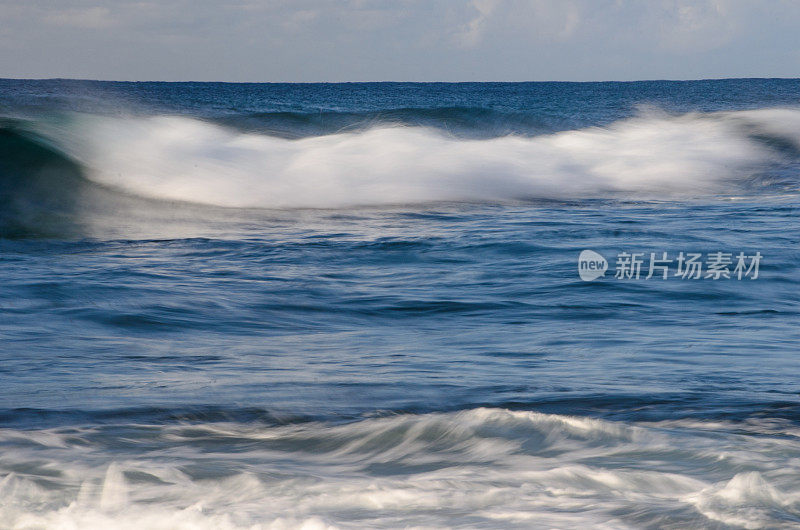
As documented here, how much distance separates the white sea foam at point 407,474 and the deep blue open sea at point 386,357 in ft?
0.04

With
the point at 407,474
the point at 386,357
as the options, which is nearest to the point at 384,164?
the point at 386,357

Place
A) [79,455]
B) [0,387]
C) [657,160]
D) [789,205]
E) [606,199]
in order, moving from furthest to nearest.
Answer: [657,160]
[606,199]
[789,205]
[0,387]
[79,455]

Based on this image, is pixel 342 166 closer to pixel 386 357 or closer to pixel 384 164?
pixel 384 164

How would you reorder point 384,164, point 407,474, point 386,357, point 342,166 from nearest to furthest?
point 407,474, point 386,357, point 342,166, point 384,164

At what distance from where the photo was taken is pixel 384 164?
15.4 metres

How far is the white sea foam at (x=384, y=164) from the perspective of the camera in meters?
13.1

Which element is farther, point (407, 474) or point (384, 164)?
point (384, 164)

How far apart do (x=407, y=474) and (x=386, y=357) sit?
1.66 metres

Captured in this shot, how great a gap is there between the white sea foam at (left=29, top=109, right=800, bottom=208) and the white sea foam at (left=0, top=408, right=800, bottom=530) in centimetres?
875

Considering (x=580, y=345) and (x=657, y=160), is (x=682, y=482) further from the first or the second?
(x=657, y=160)

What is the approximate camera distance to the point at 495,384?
4312 millimetres

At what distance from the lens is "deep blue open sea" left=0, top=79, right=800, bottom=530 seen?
304 centimetres

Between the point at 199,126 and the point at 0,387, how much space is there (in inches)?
564

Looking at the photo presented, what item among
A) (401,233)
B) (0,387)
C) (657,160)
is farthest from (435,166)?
(0,387)
